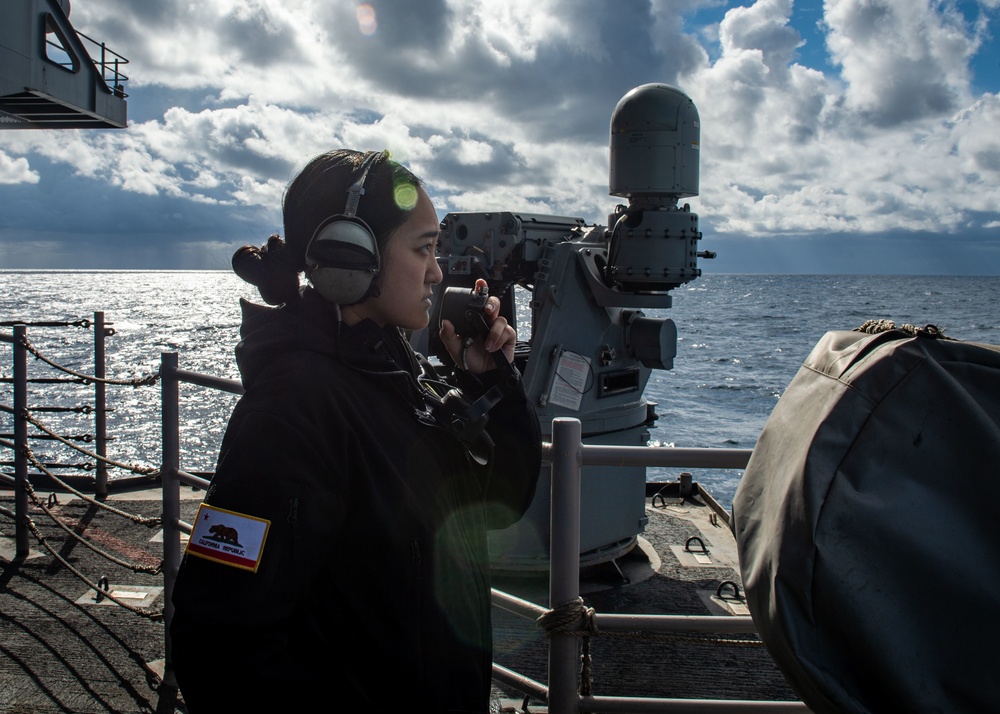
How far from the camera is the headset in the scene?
1.63m

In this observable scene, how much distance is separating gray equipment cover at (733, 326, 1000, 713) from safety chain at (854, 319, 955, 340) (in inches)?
1.1

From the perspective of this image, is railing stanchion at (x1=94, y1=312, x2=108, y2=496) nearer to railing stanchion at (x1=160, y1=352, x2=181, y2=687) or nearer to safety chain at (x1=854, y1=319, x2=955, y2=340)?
railing stanchion at (x1=160, y1=352, x2=181, y2=687)

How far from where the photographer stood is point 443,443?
68.1 inches

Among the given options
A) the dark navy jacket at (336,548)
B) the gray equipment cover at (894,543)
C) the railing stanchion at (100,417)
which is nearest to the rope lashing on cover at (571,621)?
the dark navy jacket at (336,548)

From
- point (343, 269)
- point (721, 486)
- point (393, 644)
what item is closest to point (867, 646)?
point (393, 644)

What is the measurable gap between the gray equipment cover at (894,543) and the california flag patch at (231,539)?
33.9 inches

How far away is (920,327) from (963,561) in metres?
0.43

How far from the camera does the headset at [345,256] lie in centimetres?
163

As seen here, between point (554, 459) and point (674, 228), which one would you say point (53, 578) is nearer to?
point (554, 459)

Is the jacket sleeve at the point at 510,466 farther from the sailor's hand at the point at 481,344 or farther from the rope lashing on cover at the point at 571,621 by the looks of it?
the rope lashing on cover at the point at 571,621

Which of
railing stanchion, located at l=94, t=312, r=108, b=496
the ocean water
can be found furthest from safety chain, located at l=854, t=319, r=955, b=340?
railing stanchion, located at l=94, t=312, r=108, b=496

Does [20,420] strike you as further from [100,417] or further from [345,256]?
[345,256]

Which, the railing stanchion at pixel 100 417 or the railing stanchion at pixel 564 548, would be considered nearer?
the railing stanchion at pixel 564 548

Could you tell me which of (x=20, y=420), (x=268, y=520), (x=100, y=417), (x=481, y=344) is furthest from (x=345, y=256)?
(x=100, y=417)
